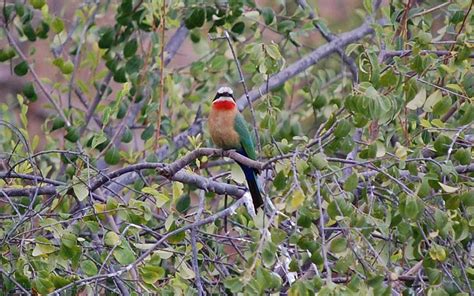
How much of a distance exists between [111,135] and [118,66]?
1.14 ft

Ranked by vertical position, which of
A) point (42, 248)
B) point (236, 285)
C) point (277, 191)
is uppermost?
point (236, 285)

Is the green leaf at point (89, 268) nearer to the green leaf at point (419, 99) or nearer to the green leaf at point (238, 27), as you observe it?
the green leaf at point (419, 99)

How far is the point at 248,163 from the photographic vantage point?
315 cm

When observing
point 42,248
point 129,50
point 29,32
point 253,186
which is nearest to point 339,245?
point 42,248

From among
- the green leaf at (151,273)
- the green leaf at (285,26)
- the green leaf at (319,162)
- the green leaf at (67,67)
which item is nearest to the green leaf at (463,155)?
the green leaf at (319,162)

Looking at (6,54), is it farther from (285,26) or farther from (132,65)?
(285,26)

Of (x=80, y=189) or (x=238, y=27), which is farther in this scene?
(x=238, y=27)

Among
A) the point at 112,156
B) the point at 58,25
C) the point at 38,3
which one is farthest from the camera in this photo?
the point at 58,25

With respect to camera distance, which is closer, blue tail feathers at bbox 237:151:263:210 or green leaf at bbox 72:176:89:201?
green leaf at bbox 72:176:89:201

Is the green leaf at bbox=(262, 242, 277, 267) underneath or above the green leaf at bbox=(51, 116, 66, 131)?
above

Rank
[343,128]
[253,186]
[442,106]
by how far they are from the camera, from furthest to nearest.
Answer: [253,186]
[442,106]
[343,128]

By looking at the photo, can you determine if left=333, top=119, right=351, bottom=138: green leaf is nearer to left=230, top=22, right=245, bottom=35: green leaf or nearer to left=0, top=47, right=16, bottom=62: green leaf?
left=230, top=22, right=245, bottom=35: green leaf

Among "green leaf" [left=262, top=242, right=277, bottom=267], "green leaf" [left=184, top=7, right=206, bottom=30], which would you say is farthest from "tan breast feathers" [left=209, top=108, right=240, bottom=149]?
"green leaf" [left=262, top=242, right=277, bottom=267]

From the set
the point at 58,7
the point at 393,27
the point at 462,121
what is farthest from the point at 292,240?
the point at 58,7
